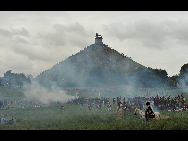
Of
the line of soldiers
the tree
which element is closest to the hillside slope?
the tree

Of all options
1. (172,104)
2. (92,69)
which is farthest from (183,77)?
(92,69)

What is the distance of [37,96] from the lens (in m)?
51.8

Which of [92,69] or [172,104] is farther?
[92,69]

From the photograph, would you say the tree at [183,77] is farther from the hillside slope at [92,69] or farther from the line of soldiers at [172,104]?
the line of soldiers at [172,104]

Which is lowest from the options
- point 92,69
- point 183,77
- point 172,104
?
point 172,104

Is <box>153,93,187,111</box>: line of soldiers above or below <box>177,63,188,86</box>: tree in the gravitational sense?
below

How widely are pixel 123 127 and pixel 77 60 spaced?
10863cm

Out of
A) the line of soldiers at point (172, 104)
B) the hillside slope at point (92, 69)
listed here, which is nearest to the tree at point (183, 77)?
the hillside slope at point (92, 69)

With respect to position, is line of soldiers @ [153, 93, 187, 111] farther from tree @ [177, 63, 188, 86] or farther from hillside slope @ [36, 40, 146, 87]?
hillside slope @ [36, 40, 146, 87]

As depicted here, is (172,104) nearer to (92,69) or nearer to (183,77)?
(183,77)

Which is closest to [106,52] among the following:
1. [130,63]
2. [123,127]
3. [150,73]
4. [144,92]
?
[130,63]

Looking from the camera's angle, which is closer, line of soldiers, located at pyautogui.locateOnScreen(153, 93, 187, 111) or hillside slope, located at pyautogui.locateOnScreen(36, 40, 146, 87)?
line of soldiers, located at pyautogui.locateOnScreen(153, 93, 187, 111)
